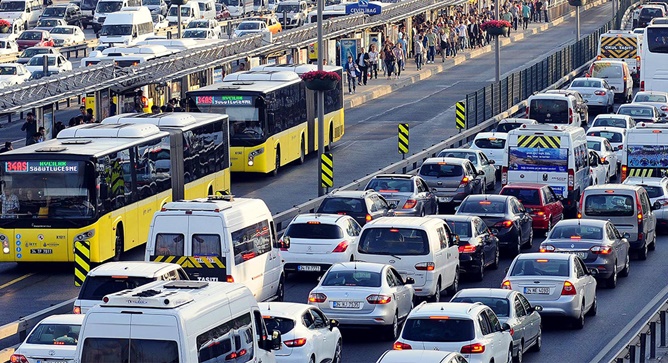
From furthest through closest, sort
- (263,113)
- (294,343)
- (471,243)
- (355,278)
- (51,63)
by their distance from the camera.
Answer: (51,63) < (263,113) < (471,243) < (355,278) < (294,343)

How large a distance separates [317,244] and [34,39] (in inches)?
2013

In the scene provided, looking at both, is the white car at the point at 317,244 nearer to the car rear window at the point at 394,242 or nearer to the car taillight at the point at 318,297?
the car rear window at the point at 394,242

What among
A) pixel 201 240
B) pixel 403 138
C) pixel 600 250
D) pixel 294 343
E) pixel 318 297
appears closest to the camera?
pixel 294 343

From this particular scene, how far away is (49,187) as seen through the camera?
104 ft

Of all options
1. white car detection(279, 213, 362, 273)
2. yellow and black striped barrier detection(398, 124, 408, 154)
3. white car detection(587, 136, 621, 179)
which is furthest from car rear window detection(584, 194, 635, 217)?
yellow and black striped barrier detection(398, 124, 408, 154)

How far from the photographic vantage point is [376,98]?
2579 inches

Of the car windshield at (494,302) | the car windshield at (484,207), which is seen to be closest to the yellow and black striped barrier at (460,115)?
the car windshield at (484,207)

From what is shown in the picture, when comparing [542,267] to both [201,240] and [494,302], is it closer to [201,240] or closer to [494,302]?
[494,302]

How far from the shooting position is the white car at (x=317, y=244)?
30.0 m

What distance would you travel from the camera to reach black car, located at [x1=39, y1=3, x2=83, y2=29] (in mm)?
89875

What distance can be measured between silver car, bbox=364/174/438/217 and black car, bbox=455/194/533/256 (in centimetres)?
236

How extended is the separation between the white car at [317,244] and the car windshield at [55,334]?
27.9 ft

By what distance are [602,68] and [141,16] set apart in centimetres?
2543

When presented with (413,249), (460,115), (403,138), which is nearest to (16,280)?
(413,249)
